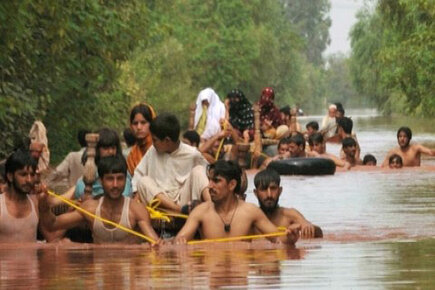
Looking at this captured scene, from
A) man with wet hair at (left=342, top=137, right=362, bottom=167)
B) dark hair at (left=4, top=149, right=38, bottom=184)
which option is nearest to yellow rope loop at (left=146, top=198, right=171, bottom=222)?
dark hair at (left=4, top=149, right=38, bottom=184)

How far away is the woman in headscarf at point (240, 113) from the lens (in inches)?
1468

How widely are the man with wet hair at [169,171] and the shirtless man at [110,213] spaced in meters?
1.02

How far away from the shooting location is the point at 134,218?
15.5 meters

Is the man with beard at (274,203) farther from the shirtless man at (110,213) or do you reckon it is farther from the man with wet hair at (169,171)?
the shirtless man at (110,213)

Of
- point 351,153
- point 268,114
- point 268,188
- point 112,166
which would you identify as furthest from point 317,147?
point 112,166

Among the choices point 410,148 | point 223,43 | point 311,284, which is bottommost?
point 311,284

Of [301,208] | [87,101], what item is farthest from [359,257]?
[87,101]

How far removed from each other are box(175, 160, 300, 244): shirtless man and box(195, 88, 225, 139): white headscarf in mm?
20734

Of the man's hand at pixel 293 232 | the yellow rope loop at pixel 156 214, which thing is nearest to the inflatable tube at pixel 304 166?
the yellow rope loop at pixel 156 214

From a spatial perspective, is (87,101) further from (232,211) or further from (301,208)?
(232,211)

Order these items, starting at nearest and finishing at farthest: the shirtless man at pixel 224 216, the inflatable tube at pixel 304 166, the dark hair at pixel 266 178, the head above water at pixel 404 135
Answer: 1. the shirtless man at pixel 224 216
2. the dark hair at pixel 266 178
3. the head above water at pixel 404 135
4. the inflatable tube at pixel 304 166

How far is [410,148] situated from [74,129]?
32.8 feet

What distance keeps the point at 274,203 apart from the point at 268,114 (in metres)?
22.5

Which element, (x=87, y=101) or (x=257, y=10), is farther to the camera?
(x=257, y=10)
